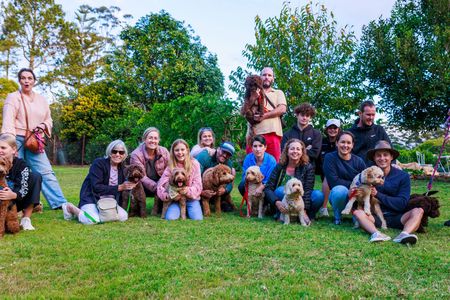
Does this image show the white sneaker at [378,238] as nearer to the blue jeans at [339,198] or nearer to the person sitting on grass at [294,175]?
the blue jeans at [339,198]

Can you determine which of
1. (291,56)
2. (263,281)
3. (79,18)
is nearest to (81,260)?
(263,281)

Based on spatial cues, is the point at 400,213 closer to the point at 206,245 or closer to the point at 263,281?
the point at 206,245

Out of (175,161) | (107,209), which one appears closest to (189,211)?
(175,161)

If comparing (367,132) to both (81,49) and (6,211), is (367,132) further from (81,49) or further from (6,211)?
(81,49)

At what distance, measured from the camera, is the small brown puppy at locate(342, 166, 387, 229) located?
5531mm

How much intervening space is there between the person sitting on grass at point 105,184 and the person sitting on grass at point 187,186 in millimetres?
514

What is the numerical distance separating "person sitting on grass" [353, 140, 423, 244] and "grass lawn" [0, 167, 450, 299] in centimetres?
18

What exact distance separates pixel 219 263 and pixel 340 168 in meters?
3.17

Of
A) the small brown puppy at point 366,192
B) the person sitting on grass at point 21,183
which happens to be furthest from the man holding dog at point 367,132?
the person sitting on grass at point 21,183

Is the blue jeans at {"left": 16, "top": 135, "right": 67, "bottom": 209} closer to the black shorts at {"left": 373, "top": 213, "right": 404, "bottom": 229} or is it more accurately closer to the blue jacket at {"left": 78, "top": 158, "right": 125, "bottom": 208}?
the blue jacket at {"left": 78, "top": 158, "right": 125, "bottom": 208}

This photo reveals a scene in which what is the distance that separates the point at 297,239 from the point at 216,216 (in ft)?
7.16

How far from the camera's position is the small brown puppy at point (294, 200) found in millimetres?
5941

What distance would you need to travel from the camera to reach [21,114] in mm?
6844

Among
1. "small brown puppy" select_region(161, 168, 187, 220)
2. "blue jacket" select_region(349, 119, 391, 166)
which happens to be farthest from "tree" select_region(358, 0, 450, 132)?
"small brown puppy" select_region(161, 168, 187, 220)
